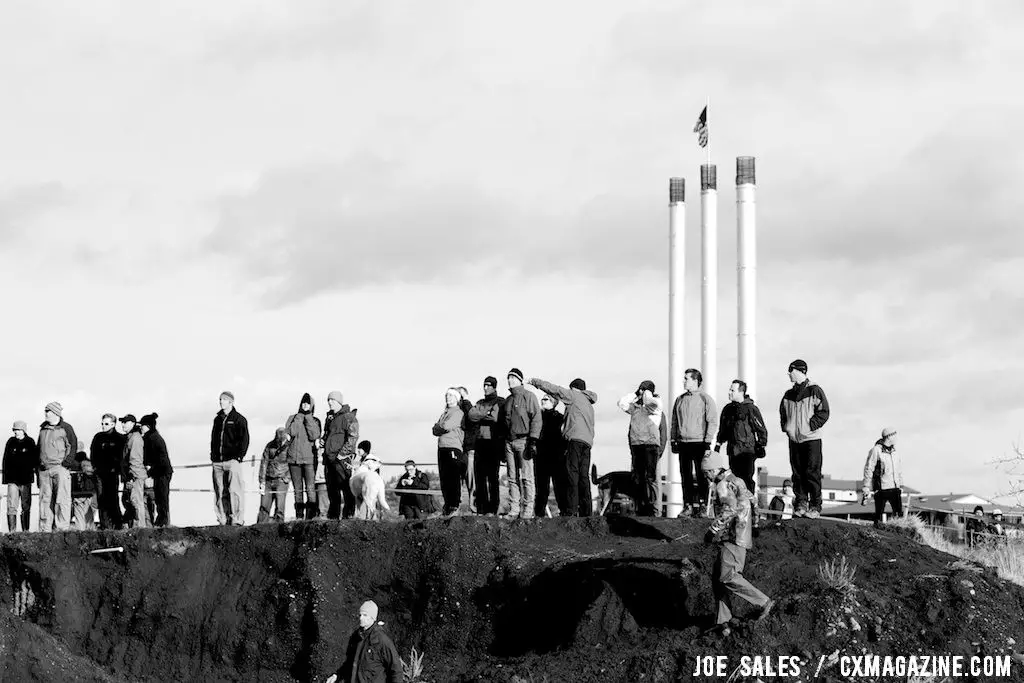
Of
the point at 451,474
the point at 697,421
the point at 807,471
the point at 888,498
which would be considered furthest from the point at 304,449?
the point at 888,498

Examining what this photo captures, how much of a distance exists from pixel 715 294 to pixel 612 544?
22.5 meters

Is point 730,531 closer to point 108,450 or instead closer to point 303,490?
point 303,490

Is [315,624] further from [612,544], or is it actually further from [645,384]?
[645,384]

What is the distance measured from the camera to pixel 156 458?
886 inches

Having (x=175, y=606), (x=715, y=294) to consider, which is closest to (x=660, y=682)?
(x=175, y=606)

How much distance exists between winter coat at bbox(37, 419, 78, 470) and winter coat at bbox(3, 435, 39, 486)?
208 mm

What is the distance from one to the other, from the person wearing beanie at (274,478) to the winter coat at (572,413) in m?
4.53

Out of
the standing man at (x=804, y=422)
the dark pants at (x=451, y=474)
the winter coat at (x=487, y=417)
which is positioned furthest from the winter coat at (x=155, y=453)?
the standing man at (x=804, y=422)

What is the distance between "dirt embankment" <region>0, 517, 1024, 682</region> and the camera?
1808 centimetres

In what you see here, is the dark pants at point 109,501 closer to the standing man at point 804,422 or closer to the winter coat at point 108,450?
the winter coat at point 108,450

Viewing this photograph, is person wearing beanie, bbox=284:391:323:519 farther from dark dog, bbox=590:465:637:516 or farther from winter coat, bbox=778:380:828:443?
winter coat, bbox=778:380:828:443

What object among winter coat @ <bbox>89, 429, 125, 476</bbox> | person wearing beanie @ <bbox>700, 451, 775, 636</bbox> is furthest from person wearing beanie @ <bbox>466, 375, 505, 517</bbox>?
winter coat @ <bbox>89, 429, 125, 476</bbox>

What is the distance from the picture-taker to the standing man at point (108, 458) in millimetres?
22344

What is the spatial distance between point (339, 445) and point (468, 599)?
2.75 m
